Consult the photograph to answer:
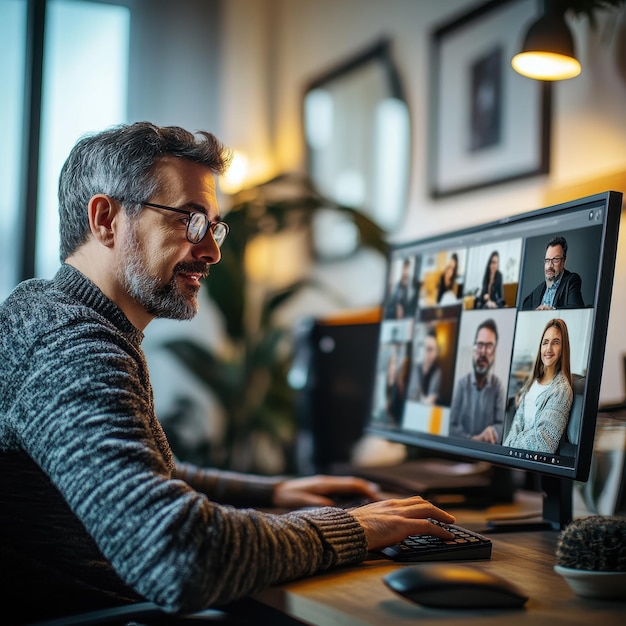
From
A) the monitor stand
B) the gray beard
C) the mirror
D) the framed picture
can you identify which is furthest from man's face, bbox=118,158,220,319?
the mirror

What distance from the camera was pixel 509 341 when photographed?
1254 mm

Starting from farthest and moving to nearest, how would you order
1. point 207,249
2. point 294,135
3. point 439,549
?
point 294,135 < point 207,249 < point 439,549

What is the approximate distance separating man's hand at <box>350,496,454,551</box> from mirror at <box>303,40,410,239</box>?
1.91m

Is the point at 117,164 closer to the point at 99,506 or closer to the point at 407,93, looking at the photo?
the point at 99,506

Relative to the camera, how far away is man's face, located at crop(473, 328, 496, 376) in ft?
4.24

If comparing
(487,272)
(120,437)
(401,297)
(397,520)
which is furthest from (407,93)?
(120,437)

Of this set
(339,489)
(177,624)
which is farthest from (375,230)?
(177,624)

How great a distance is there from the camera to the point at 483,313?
1.33 meters

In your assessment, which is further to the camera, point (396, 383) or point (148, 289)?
point (396, 383)

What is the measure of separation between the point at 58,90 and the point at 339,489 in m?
2.69

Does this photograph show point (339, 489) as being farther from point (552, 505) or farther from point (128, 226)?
point (128, 226)

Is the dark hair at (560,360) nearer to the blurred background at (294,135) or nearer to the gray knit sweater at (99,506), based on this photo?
the gray knit sweater at (99,506)

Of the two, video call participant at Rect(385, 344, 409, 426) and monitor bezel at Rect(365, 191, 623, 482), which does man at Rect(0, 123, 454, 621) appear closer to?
monitor bezel at Rect(365, 191, 623, 482)

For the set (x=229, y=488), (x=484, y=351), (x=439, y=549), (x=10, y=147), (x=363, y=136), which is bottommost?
(x=229, y=488)
